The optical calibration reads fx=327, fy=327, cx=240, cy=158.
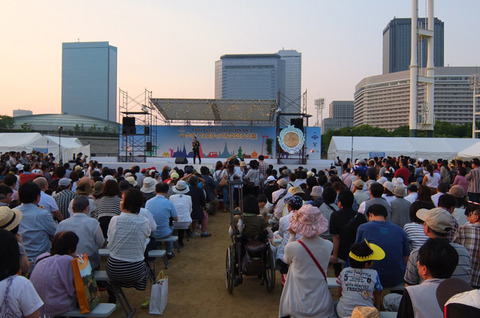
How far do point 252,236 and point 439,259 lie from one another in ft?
7.44

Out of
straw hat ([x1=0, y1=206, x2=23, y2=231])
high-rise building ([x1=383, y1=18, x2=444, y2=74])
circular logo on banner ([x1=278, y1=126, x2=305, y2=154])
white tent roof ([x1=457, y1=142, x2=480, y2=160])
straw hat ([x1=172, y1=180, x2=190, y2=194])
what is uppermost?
high-rise building ([x1=383, y1=18, x2=444, y2=74])

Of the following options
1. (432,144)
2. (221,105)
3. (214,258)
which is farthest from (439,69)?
(214,258)

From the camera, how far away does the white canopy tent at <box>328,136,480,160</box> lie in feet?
70.0

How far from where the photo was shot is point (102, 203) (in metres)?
4.37

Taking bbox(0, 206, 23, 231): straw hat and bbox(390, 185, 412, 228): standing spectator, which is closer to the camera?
bbox(0, 206, 23, 231): straw hat

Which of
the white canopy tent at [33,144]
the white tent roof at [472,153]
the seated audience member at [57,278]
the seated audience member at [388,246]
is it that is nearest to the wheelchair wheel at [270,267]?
the seated audience member at [388,246]

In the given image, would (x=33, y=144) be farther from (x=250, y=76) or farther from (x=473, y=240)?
(x=250, y=76)

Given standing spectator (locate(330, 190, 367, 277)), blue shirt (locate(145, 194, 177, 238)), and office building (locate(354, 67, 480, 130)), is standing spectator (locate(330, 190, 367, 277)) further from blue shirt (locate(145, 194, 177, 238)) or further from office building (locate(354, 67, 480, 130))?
office building (locate(354, 67, 480, 130))

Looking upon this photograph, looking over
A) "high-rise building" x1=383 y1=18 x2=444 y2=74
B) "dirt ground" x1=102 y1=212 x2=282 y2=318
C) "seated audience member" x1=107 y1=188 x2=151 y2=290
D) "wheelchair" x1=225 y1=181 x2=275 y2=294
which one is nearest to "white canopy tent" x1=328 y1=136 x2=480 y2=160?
"dirt ground" x1=102 y1=212 x2=282 y2=318

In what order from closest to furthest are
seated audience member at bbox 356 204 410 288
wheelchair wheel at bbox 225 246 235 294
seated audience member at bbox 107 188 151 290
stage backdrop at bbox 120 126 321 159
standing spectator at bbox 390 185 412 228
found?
seated audience member at bbox 356 204 410 288 < seated audience member at bbox 107 188 151 290 < wheelchair wheel at bbox 225 246 235 294 < standing spectator at bbox 390 185 412 228 < stage backdrop at bbox 120 126 321 159

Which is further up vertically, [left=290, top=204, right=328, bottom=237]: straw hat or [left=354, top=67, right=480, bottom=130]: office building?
[left=354, top=67, right=480, bottom=130]: office building

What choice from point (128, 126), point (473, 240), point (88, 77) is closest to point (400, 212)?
point (473, 240)

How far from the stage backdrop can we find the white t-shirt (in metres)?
24.9

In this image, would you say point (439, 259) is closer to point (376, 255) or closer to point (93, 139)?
point (376, 255)
